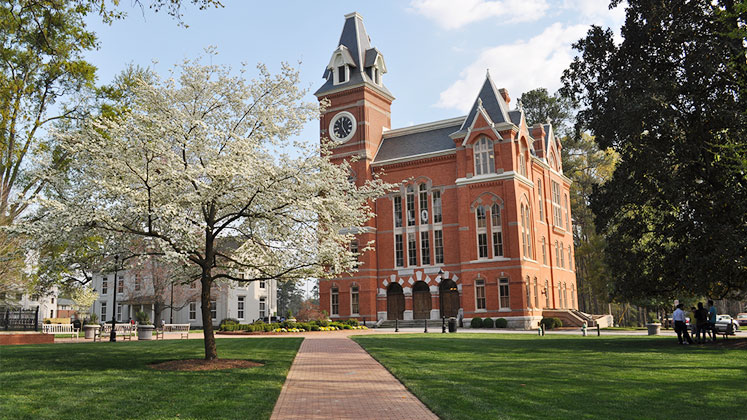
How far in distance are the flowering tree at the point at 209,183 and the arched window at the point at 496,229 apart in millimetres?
27771

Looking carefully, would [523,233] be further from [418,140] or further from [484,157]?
[418,140]

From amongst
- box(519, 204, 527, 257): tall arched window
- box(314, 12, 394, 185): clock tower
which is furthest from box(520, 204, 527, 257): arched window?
box(314, 12, 394, 185): clock tower

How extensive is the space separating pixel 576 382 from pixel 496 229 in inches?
1239

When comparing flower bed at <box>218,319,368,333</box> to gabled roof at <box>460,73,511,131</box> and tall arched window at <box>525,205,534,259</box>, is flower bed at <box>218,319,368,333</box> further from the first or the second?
gabled roof at <box>460,73,511,131</box>

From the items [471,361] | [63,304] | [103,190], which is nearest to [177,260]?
[103,190]

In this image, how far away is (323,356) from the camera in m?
17.8

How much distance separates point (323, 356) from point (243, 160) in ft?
23.5

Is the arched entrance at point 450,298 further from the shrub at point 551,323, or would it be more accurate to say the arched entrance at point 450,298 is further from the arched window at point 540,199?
the arched window at point 540,199

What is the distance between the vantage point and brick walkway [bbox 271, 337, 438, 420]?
8.65m

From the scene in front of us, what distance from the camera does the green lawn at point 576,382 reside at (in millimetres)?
8750

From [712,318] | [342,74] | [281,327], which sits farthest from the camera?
[342,74]

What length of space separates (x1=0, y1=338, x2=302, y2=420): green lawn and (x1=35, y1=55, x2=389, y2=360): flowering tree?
256cm

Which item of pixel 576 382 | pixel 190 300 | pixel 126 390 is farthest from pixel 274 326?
pixel 576 382

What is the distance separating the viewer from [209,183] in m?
14.1
